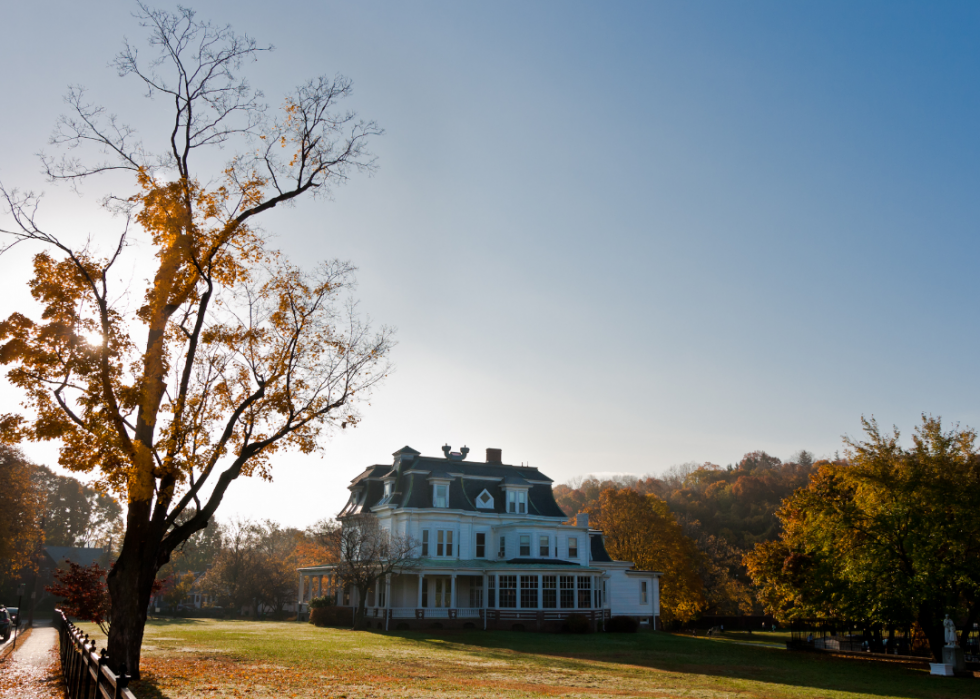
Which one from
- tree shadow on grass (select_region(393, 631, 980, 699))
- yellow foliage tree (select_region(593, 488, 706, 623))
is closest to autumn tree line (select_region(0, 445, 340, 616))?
tree shadow on grass (select_region(393, 631, 980, 699))

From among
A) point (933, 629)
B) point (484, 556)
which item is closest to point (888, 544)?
point (933, 629)

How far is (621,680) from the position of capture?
20.2 meters

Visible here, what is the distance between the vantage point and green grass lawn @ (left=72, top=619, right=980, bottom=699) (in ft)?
52.5

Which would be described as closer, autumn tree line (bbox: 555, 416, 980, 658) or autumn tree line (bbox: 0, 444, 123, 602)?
autumn tree line (bbox: 555, 416, 980, 658)

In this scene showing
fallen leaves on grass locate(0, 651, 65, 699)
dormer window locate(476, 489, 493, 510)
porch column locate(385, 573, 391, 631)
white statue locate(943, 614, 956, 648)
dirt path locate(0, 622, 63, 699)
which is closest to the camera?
fallen leaves on grass locate(0, 651, 65, 699)

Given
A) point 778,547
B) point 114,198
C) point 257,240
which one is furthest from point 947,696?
point 114,198

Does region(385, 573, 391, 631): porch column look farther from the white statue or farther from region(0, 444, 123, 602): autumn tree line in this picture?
the white statue

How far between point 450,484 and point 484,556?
513 centimetres

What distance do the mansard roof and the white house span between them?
7 cm

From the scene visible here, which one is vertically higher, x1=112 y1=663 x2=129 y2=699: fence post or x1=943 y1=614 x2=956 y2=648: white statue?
x1=112 y1=663 x2=129 y2=699: fence post

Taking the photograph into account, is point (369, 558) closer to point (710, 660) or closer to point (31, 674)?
point (710, 660)

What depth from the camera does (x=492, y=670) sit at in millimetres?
21359

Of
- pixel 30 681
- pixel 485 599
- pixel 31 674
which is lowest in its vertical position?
pixel 485 599

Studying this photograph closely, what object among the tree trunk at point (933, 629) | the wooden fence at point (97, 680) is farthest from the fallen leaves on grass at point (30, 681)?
the tree trunk at point (933, 629)
